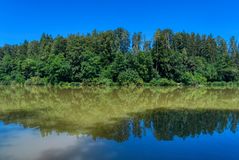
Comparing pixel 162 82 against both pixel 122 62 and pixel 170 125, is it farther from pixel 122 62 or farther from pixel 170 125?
pixel 170 125

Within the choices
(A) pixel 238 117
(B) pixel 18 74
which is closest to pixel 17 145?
(A) pixel 238 117

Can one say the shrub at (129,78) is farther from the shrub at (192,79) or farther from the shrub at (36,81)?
the shrub at (36,81)

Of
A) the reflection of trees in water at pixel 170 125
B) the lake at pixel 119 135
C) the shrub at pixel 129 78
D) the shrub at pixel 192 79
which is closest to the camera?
the lake at pixel 119 135

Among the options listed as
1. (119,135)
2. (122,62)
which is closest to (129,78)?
(122,62)

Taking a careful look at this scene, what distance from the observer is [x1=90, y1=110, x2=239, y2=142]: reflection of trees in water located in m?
9.71

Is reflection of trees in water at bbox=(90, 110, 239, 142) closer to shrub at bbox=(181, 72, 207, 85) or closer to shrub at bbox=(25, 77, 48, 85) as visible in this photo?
shrub at bbox=(181, 72, 207, 85)

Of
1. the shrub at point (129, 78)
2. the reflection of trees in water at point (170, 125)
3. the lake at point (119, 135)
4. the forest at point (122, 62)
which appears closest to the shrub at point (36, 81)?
the forest at point (122, 62)

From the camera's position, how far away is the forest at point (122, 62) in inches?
1674

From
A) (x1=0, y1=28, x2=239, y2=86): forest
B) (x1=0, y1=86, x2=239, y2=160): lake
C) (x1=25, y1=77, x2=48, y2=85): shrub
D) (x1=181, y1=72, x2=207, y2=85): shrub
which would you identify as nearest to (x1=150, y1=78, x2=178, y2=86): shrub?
(x1=0, y1=28, x2=239, y2=86): forest

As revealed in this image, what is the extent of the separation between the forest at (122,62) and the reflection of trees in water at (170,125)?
87.9 feet

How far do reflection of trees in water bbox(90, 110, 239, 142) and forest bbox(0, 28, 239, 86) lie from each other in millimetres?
26786

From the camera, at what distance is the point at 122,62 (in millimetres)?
42312

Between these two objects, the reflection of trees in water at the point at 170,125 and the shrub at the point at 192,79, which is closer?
the reflection of trees in water at the point at 170,125

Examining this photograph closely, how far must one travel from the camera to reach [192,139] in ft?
30.0
